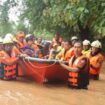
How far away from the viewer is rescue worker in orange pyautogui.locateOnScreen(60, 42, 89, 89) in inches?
329

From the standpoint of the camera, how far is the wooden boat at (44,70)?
29.0ft

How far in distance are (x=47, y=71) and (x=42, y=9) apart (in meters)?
7.76

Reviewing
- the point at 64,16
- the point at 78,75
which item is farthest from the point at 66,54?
the point at 64,16

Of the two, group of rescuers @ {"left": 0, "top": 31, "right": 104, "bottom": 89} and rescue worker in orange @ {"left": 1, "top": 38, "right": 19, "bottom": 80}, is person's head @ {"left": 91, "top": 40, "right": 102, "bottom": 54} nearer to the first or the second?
group of rescuers @ {"left": 0, "top": 31, "right": 104, "bottom": 89}

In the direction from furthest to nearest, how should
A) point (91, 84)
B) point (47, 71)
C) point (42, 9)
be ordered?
1. point (42, 9)
2. point (91, 84)
3. point (47, 71)

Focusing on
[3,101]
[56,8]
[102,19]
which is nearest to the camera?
[3,101]

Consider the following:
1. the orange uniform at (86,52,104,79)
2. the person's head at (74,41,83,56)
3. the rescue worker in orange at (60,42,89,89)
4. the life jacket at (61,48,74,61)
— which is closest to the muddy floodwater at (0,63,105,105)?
the rescue worker in orange at (60,42,89,89)

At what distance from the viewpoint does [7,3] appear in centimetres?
1792

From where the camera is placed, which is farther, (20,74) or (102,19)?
(102,19)

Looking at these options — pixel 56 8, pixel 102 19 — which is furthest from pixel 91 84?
pixel 56 8

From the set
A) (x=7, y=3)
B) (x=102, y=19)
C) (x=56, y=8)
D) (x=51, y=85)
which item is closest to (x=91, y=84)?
(x=51, y=85)

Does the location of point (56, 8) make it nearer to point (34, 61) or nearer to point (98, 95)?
point (34, 61)

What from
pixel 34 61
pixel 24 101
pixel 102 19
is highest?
pixel 102 19

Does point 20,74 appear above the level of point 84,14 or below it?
below
